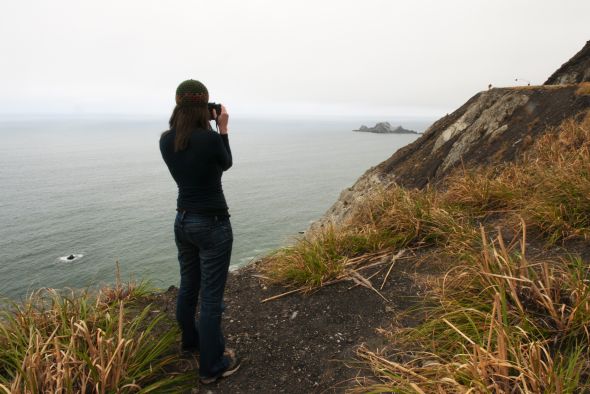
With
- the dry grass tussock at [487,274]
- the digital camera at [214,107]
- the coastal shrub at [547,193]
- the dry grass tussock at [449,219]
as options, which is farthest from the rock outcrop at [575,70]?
the digital camera at [214,107]

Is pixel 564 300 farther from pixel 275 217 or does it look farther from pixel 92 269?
pixel 275 217

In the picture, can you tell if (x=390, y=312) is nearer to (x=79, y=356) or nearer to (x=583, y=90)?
(x=79, y=356)

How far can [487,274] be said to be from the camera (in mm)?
3281

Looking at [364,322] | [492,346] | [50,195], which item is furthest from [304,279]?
[50,195]

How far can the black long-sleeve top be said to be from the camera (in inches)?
127

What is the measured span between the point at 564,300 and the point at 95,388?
418 cm

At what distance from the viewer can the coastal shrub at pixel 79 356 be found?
2.88m

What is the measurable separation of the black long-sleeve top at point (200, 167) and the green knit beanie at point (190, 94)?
0.89ft

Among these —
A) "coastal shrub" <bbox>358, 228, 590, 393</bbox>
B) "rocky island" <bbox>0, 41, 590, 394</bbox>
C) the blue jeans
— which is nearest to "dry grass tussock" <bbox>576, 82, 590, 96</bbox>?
"rocky island" <bbox>0, 41, 590, 394</bbox>

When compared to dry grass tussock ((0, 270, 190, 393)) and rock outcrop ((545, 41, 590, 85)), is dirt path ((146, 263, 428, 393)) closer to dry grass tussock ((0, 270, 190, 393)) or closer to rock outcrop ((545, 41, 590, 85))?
dry grass tussock ((0, 270, 190, 393))

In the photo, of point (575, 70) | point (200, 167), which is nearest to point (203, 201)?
point (200, 167)

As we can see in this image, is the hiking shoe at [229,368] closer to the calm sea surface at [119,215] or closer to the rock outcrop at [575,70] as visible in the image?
the calm sea surface at [119,215]

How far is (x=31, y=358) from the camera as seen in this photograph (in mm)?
2873

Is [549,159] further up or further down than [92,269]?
further up
